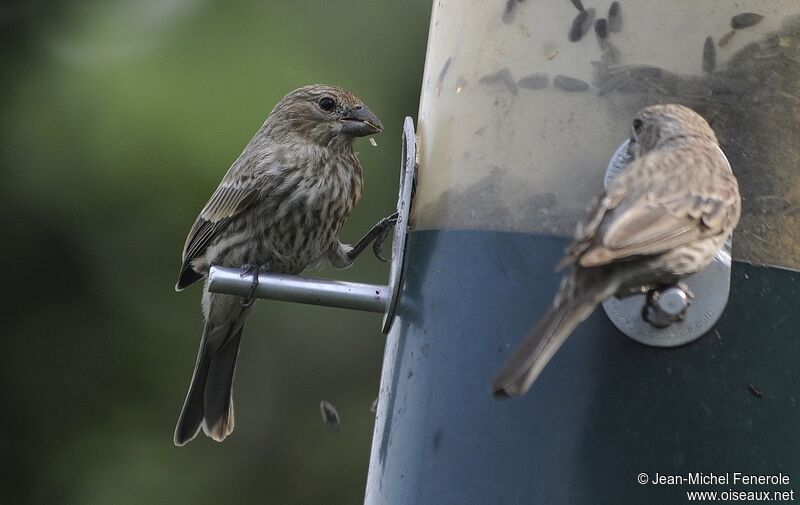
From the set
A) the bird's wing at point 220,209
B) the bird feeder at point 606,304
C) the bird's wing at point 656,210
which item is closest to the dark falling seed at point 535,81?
the bird feeder at point 606,304

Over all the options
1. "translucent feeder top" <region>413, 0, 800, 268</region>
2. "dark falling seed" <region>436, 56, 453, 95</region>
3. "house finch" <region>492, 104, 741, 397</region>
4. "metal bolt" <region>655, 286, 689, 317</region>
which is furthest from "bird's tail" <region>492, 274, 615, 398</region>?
"dark falling seed" <region>436, 56, 453, 95</region>

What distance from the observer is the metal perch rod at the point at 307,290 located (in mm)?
4930

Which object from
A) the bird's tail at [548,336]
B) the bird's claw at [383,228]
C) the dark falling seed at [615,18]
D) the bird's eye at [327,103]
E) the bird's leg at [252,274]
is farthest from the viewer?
the bird's eye at [327,103]

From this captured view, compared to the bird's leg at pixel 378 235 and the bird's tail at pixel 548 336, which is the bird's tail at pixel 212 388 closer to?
the bird's leg at pixel 378 235

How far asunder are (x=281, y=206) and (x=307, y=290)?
143cm

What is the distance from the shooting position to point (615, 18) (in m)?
4.52

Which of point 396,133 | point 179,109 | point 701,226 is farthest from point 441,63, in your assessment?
point 396,133

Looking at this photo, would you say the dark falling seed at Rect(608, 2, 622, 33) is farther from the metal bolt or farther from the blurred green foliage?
the blurred green foliage

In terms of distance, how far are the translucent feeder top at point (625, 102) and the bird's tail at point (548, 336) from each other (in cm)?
45

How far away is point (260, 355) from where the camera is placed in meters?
8.00

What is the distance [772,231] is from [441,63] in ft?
4.00

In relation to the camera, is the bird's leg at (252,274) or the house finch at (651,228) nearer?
the house finch at (651,228)

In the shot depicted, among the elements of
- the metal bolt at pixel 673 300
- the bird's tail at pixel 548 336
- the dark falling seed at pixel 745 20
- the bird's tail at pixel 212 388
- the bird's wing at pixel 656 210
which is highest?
the dark falling seed at pixel 745 20

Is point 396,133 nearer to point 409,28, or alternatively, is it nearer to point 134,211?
point 409,28
